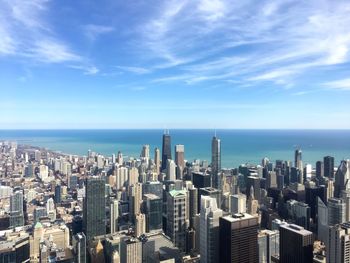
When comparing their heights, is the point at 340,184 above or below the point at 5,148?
below

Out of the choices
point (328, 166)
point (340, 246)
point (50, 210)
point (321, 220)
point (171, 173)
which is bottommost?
point (50, 210)

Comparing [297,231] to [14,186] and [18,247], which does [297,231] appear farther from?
[14,186]

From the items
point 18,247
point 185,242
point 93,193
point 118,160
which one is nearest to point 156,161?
point 118,160

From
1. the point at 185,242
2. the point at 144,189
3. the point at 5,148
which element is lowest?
the point at 185,242

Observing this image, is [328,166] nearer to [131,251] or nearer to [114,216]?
[114,216]

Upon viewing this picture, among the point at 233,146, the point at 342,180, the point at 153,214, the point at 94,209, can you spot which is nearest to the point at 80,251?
the point at 94,209

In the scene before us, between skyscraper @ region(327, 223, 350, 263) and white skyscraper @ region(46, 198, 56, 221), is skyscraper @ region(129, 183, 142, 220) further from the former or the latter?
skyscraper @ region(327, 223, 350, 263)
